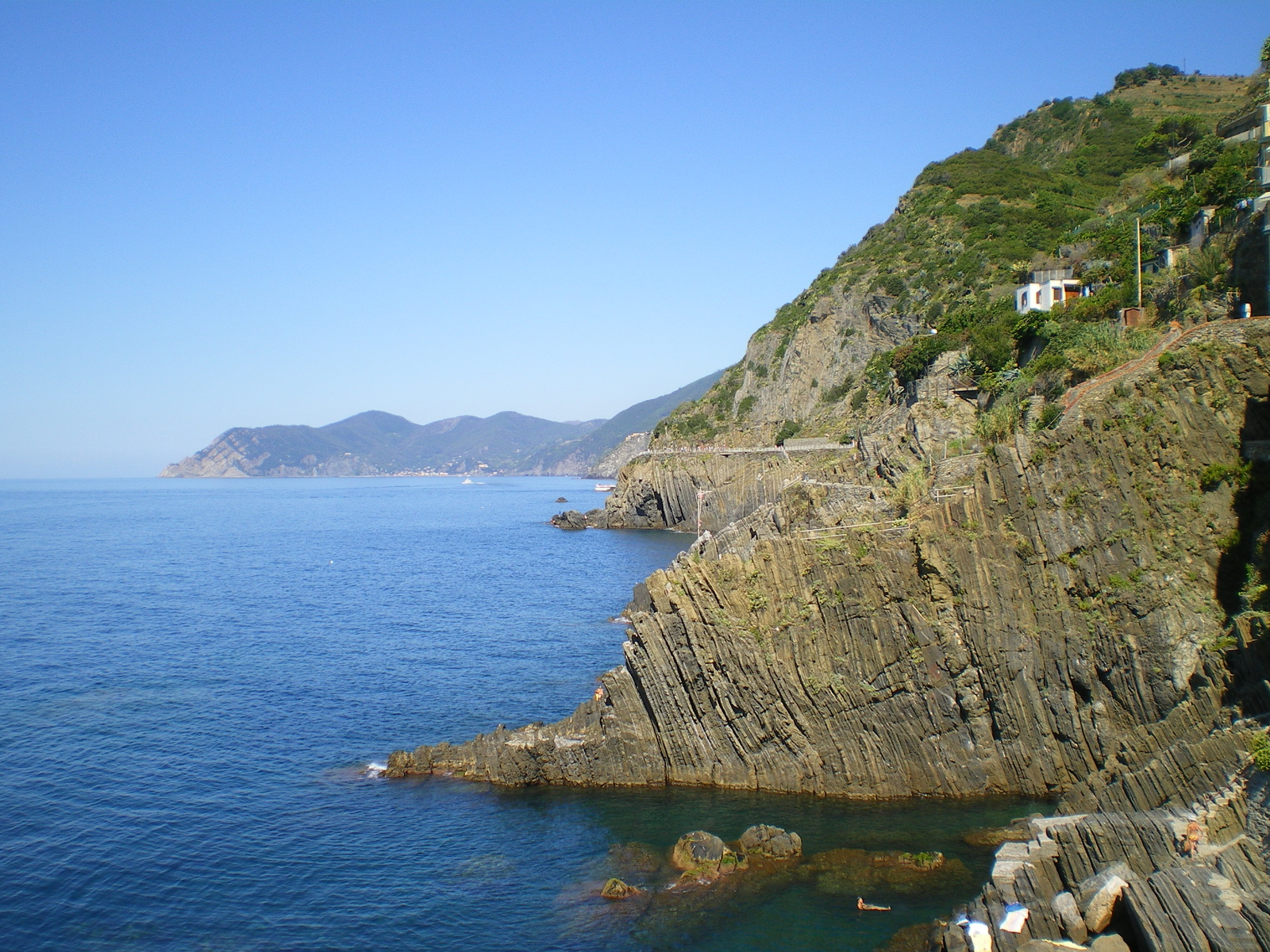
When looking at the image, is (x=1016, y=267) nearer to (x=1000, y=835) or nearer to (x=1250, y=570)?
(x=1250, y=570)

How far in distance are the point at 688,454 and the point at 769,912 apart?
97758 mm

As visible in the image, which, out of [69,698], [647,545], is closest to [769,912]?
[69,698]

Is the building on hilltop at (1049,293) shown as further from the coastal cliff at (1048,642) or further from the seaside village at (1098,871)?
the seaside village at (1098,871)

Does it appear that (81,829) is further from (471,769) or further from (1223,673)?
(1223,673)

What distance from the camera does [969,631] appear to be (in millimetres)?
30219

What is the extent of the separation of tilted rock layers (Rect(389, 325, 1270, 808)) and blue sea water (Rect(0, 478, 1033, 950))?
1.61m

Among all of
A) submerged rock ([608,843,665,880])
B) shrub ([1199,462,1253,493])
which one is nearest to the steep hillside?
shrub ([1199,462,1253,493])

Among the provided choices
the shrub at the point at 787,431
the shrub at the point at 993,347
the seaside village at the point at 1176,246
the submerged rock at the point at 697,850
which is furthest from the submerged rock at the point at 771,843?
the shrub at the point at 787,431

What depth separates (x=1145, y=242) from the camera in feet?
164

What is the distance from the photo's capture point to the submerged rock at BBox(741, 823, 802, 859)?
26281mm

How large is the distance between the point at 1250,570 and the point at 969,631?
26.3 ft

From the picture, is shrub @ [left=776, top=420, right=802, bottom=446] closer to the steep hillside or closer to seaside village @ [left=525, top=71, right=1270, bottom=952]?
the steep hillside

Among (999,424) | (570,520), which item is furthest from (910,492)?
(570,520)

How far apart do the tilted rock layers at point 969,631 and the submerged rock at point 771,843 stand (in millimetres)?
4415
